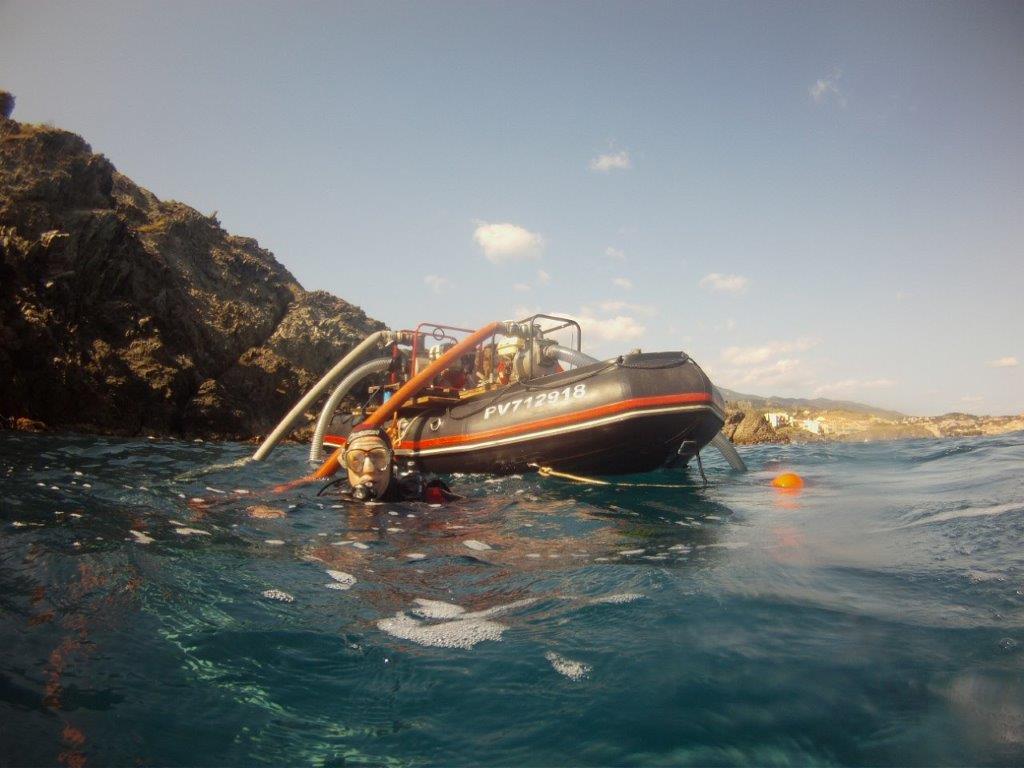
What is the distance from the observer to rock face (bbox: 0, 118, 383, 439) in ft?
43.6

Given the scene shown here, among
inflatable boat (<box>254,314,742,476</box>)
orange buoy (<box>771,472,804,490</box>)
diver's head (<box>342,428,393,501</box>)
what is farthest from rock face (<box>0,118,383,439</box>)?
orange buoy (<box>771,472,804,490</box>)

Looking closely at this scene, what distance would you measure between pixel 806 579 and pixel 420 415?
23.7 feet

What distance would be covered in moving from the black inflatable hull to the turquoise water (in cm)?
233

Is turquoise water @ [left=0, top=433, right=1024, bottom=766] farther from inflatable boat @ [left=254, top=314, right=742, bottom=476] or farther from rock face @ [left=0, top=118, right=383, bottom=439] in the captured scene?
rock face @ [left=0, top=118, right=383, bottom=439]

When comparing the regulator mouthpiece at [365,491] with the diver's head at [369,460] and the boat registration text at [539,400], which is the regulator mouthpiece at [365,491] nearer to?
the diver's head at [369,460]

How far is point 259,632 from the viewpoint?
7.68ft

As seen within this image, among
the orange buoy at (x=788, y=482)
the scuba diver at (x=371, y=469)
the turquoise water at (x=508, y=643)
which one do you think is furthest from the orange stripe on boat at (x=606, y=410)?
the turquoise water at (x=508, y=643)

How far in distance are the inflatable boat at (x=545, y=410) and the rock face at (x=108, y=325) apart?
702 centimetres

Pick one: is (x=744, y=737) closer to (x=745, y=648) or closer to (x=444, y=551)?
(x=745, y=648)

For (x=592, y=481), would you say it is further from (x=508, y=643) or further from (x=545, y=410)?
(x=508, y=643)

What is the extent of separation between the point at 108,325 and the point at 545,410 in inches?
557

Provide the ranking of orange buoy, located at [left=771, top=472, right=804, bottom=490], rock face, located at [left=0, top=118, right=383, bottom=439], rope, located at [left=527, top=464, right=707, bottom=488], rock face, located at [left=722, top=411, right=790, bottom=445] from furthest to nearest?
rock face, located at [left=722, top=411, right=790, bottom=445] → rock face, located at [left=0, top=118, right=383, bottom=439] → orange buoy, located at [left=771, top=472, right=804, bottom=490] → rope, located at [left=527, top=464, right=707, bottom=488]

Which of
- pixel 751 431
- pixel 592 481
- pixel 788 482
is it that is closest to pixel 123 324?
pixel 592 481

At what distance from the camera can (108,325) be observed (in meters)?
15.0
